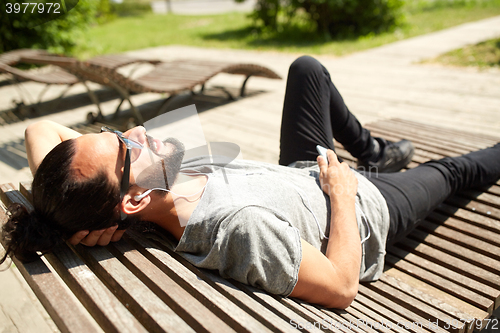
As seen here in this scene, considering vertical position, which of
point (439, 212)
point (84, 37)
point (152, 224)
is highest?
point (84, 37)

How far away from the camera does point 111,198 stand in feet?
4.67

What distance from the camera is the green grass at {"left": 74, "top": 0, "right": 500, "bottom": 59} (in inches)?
435

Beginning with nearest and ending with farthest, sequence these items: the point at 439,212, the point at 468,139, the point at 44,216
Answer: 1. the point at 44,216
2. the point at 439,212
3. the point at 468,139

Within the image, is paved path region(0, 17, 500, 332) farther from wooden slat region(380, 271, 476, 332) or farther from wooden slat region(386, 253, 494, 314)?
wooden slat region(386, 253, 494, 314)

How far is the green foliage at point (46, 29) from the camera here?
9742mm

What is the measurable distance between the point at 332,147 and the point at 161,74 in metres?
4.03

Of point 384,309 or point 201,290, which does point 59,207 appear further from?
point 384,309

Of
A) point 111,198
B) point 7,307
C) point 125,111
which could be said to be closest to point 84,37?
point 125,111

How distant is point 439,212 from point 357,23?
10.7 meters

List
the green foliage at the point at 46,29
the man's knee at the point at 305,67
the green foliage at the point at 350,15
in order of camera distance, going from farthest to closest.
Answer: the green foliage at the point at 350,15, the green foliage at the point at 46,29, the man's knee at the point at 305,67

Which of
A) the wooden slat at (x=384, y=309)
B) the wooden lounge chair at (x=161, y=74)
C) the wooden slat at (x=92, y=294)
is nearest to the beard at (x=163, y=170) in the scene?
the wooden slat at (x=92, y=294)

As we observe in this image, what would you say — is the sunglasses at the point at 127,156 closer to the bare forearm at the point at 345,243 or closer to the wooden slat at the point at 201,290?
the wooden slat at the point at 201,290

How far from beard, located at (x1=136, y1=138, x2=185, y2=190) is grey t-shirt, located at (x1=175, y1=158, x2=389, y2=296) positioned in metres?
0.16

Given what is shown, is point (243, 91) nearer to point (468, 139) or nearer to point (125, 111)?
point (125, 111)
